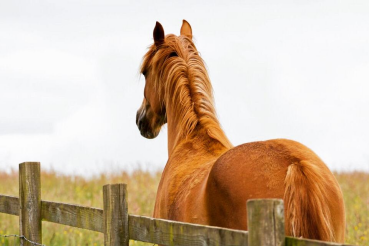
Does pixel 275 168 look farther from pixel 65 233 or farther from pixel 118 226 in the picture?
pixel 65 233

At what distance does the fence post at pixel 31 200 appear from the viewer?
5250mm

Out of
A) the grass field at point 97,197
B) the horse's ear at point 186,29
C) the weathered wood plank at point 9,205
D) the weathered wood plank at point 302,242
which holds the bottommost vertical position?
the grass field at point 97,197

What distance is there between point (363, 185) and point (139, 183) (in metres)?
5.09

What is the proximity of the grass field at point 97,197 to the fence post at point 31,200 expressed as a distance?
91.0 inches

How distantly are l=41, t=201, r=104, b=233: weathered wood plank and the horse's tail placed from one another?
5.18 ft

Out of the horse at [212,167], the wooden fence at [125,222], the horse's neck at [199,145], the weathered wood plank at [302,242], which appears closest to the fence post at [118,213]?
the wooden fence at [125,222]

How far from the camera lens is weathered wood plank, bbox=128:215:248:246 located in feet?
8.79

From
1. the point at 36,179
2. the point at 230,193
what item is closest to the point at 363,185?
the point at 36,179

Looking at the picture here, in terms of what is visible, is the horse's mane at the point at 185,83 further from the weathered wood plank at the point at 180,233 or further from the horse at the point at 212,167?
the weathered wood plank at the point at 180,233

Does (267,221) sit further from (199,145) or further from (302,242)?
(199,145)

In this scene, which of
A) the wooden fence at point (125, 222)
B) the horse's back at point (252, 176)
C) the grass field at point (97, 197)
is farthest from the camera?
the grass field at point (97, 197)

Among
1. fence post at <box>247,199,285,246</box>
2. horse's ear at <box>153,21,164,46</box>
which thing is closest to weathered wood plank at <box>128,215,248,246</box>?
fence post at <box>247,199,285,246</box>

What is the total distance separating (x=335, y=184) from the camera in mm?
3465

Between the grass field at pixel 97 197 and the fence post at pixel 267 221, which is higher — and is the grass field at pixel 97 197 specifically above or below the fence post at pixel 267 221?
below
